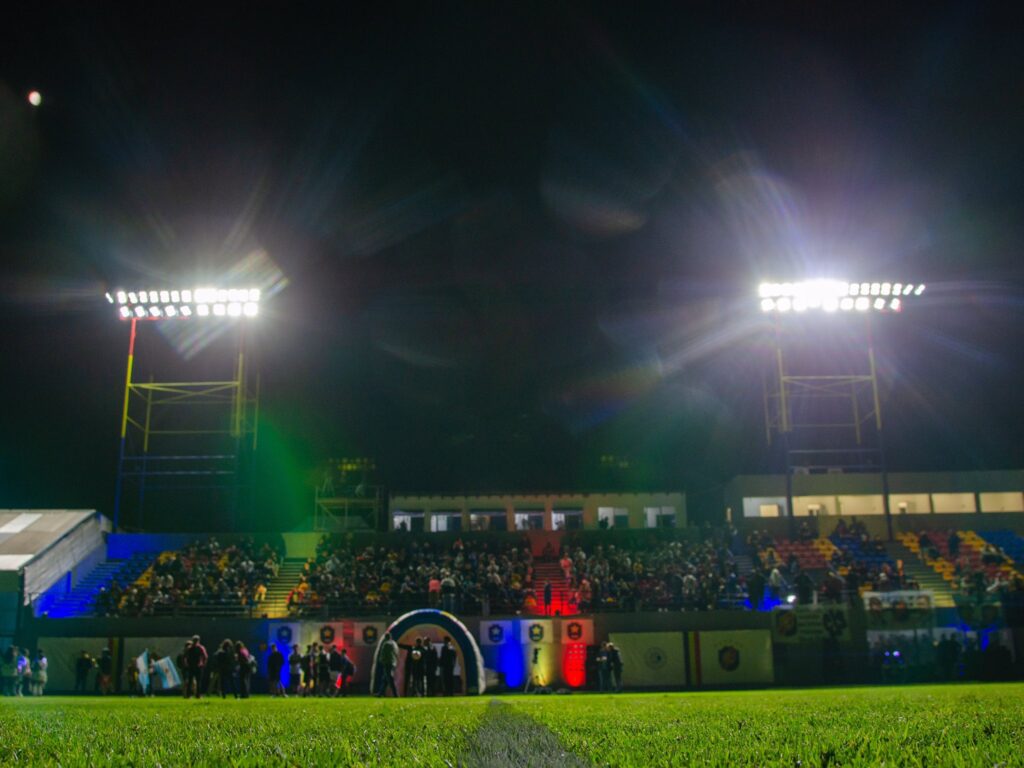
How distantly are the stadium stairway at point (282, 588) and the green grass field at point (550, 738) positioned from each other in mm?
21699

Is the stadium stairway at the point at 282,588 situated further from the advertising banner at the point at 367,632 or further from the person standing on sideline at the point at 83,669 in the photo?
the person standing on sideline at the point at 83,669

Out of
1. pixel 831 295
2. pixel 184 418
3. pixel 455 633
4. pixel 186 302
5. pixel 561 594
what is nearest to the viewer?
pixel 455 633

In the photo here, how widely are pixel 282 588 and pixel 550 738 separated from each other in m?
30.1

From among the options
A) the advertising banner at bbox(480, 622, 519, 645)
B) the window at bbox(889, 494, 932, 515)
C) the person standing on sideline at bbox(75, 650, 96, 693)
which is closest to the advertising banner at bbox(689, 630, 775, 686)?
the advertising banner at bbox(480, 622, 519, 645)

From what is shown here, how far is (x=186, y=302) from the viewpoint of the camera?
41.6 m

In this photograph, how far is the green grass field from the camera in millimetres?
6688

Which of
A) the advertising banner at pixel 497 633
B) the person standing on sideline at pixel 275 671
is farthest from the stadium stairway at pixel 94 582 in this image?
the advertising banner at pixel 497 633

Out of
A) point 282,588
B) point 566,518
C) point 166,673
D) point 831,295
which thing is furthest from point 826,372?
point 166,673

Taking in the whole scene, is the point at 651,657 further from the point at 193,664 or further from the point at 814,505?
the point at 814,505

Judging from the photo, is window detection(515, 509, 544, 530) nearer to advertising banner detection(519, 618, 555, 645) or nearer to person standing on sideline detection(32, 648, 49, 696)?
advertising banner detection(519, 618, 555, 645)

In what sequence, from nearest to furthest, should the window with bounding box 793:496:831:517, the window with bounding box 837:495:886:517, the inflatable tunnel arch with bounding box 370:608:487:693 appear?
the inflatable tunnel arch with bounding box 370:608:487:693, the window with bounding box 793:496:831:517, the window with bounding box 837:495:886:517

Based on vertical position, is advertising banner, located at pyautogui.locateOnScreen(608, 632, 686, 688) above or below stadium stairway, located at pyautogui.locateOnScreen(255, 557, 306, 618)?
below

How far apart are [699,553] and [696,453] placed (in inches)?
488

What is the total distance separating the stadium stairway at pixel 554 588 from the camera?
34.6 meters
